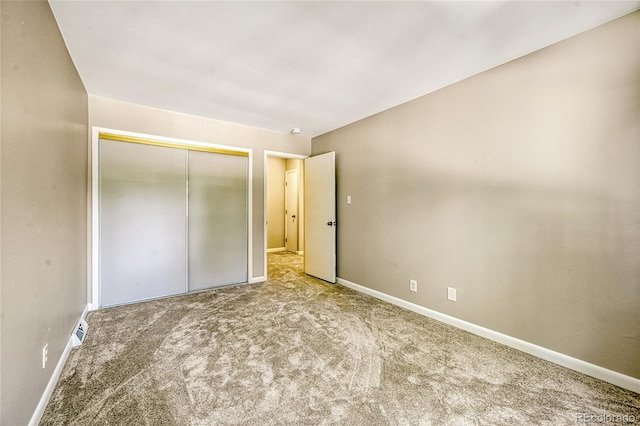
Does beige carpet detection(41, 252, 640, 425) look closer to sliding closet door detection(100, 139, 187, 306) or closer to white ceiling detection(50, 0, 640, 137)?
sliding closet door detection(100, 139, 187, 306)

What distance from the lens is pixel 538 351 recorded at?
2.08m

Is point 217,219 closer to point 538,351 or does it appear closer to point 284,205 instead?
point 284,205

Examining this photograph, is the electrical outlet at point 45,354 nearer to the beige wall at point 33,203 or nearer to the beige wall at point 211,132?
the beige wall at point 33,203

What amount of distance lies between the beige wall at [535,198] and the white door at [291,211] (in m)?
3.63

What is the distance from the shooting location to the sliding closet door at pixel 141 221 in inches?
120

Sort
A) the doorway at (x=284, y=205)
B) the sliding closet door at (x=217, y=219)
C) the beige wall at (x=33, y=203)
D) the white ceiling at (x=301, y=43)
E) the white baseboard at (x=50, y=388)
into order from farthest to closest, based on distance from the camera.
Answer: the doorway at (x=284, y=205) → the sliding closet door at (x=217, y=219) → the white ceiling at (x=301, y=43) → the white baseboard at (x=50, y=388) → the beige wall at (x=33, y=203)

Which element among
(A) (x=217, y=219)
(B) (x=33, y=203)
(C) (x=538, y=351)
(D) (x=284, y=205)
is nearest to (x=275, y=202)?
(D) (x=284, y=205)

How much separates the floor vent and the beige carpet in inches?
2.3

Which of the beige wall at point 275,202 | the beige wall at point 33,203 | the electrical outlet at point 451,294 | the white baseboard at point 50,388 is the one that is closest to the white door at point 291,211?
the beige wall at point 275,202

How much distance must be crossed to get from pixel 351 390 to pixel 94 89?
381 centimetres

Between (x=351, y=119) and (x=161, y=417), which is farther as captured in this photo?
(x=351, y=119)

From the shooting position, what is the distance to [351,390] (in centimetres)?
169

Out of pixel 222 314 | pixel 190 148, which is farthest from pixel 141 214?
pixel 222 314

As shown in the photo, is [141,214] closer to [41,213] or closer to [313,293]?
[41,213]
